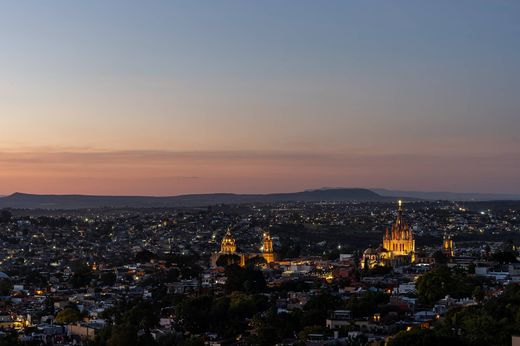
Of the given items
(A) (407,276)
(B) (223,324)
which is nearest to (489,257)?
(A) (407,276)

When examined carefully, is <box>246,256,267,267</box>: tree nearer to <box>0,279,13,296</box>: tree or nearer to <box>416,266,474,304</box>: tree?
<box>0,279,13,296</box>: tree

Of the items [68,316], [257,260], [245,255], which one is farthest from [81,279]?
[245,255]

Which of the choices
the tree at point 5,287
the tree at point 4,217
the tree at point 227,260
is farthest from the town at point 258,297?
the tree at point 4,217

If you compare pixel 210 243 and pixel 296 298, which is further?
pixel 210 243

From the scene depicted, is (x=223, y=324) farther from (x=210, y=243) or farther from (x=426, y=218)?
(x=426, y=218)

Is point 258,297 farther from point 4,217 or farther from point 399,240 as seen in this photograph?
point 4,217

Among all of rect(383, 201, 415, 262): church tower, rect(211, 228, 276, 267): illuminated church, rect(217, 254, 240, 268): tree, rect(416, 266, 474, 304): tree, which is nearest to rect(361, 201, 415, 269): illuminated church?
rect(383, 201, 415, 262): church tower

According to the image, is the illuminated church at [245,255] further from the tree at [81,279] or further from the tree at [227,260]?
the tree at [81,279]

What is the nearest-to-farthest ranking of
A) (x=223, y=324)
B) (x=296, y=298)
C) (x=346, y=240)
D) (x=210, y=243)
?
(x=223, y=324) → (x=296, y=298) → (x=210, y=243) → (x=346, y=240)
